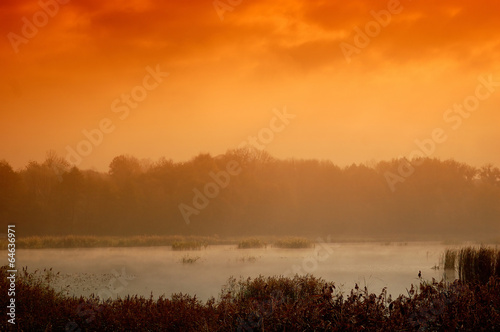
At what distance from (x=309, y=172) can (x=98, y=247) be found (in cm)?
3222

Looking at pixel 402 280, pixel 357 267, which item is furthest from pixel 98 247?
pixel 402 280

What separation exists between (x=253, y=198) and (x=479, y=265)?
136 ft

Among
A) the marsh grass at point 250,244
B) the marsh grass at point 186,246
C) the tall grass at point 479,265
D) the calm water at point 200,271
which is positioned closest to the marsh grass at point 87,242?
the marsh grass at point 186,246

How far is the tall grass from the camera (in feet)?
61.4

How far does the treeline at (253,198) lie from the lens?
52.7 meters

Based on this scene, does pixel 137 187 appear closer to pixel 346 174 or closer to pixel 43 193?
pixel 43 193

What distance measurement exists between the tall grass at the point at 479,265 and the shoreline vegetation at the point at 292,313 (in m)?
7.67

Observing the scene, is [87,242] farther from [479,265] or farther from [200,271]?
[479,265]

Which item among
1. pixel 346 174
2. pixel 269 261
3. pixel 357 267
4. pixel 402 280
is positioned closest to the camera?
pixel 402 280

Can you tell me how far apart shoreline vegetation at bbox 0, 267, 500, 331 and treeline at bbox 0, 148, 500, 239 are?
3998cm

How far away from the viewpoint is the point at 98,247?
4306 centimetres

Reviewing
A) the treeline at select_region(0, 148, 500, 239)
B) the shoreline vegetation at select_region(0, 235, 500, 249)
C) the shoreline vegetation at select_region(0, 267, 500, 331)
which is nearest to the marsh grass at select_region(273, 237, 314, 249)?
the shoreline vegetation at select_region(0, 235, 500, 249)

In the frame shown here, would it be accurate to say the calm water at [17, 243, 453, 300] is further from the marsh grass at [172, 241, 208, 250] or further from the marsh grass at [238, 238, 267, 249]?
the marsh grass at [238, 238, 267, 249]

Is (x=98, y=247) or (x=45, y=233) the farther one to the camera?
(x=45, y=233)
